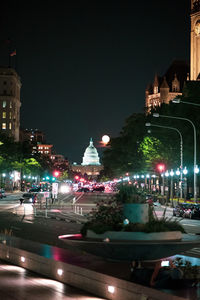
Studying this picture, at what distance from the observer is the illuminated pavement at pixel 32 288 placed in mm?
13328

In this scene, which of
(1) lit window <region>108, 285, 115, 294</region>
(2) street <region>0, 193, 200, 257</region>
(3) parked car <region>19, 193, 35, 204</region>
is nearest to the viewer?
(1) lit window <region>108, 285, 115, 294</region>

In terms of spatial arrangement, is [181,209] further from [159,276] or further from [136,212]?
[159,276]

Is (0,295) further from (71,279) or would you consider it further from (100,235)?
(100,235)

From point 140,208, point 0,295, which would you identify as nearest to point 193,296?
point 140,208

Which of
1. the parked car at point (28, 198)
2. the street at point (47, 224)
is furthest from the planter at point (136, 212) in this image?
the parked car at point (28, 198)

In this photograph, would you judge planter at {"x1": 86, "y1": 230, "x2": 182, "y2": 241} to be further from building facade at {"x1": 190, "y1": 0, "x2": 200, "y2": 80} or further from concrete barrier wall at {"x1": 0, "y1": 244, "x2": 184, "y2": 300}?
building facade at {"x1": 190, "y1": 0, "x2": 200, "y2": 80}

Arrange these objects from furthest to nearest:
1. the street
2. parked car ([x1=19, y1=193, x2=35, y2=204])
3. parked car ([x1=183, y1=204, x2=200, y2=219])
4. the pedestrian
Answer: parked car ([x1=19, y1=193, x2=35, y2=204]) → parked car ([x1=183, y1=204, x2=200, y2=219]) → the street → the pedestrian

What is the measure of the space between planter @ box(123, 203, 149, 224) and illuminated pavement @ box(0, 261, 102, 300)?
86.3 inches

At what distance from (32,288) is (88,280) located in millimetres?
1745

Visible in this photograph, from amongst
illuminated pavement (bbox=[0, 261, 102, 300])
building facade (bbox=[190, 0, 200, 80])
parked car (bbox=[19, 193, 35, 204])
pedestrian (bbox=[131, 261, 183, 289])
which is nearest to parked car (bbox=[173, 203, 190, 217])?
parked car (bbox=[19, 193, 35, 204])

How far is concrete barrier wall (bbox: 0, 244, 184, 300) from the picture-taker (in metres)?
11.5

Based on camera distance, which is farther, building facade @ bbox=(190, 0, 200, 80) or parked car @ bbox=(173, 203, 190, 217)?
building facade @ bbox=(190, 0, 200, 80)

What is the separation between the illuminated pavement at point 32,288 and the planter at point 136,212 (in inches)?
86.3

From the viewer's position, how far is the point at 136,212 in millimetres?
14555
